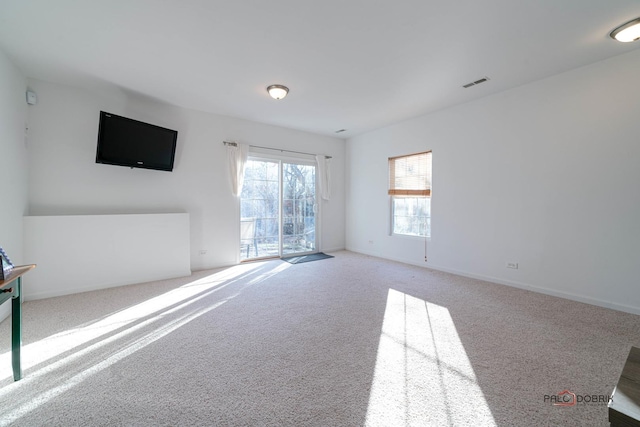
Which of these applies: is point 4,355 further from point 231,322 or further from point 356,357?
point 356,357

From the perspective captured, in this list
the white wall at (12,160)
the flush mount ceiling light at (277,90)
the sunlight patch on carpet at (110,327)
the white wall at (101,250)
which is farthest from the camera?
the flush mount ceiling light at (277,90)

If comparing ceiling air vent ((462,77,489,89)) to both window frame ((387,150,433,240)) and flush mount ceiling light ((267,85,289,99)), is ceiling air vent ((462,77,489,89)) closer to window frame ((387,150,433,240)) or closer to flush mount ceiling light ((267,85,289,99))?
window frame ((387,150,433,240))

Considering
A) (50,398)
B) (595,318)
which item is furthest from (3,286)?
(595,318)

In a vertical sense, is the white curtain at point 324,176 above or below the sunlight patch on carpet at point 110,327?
above

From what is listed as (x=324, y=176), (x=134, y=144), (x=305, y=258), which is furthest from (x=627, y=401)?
(x=324, y=176)

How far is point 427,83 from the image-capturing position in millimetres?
3336

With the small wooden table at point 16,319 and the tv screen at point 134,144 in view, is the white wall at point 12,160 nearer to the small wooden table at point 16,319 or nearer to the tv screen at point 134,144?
the tv screen at point 134,144

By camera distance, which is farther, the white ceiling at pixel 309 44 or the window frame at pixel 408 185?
the window frame at pixel 408 185

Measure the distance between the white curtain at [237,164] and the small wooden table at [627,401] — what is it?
4.66 m

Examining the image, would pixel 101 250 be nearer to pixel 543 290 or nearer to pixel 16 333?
pixel 16 333

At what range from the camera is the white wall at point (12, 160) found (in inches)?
100

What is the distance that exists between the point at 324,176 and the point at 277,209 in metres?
1.36

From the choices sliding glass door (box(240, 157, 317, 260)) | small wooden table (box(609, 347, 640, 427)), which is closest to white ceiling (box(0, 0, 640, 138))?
sliding glass door (box(240, 157, 317, 260))

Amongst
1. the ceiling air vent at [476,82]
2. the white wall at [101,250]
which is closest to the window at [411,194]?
the ceiling air vent at [476,82]
